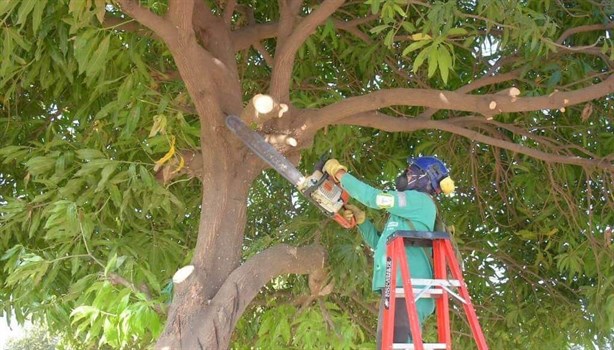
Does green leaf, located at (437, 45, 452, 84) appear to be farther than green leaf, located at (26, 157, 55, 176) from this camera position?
No

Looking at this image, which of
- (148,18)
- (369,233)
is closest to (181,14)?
(148,18)

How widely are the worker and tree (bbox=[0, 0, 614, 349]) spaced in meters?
0.27

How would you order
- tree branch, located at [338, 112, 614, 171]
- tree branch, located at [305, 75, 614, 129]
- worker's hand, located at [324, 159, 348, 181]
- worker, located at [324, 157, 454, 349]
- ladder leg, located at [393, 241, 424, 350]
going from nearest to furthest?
1. ladder leg, located at [393, 241, 424, 350]
2. worker, located at [324, 157, 454, 349]
3. worker's hand, located at [324, 159, 348, 181]
4. tree branch, located at [305, 75, 614, 129]
5. tree branch, located at [338, 112, 614, 171]

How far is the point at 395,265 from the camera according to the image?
10.1 feet

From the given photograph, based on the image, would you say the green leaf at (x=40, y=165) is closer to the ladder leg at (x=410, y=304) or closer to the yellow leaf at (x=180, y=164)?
the yellow leaf at (x=180, y=164)

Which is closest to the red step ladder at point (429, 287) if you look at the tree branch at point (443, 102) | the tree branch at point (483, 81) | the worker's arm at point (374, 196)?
the worker's arm at point (374, 196)

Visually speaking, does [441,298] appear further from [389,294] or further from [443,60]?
[443,60]

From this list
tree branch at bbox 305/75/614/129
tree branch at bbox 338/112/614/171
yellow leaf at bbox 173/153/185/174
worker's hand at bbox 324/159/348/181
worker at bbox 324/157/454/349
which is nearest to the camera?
worker at bbox 324/157/454/349

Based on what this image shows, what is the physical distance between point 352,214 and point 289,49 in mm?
713

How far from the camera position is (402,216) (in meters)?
3.27

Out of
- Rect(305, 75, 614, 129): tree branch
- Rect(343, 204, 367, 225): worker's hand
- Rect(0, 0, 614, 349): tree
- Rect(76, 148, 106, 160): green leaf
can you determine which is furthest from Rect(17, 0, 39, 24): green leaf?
Rect(343, 204, 367, 225): worker's hand

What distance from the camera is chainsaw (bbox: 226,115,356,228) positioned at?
3.20 m

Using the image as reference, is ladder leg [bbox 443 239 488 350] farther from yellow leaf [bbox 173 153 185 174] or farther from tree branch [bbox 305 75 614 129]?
yellow leaf [bbox 173 153 185 174]

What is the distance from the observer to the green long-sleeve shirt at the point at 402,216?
3.15 meters
